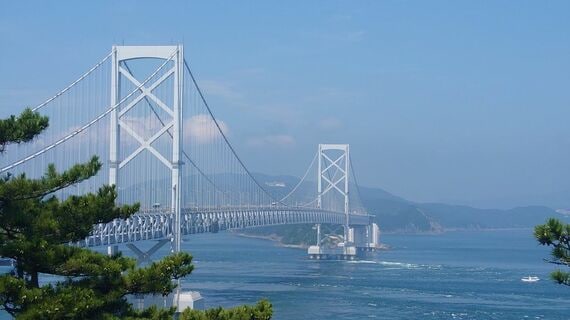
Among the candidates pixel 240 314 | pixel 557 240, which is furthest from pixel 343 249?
pixel 240 314

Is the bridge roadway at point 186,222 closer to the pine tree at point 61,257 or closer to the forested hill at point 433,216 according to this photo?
the pine tree at point 61,257

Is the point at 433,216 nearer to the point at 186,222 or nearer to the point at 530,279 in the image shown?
the point at 530,279

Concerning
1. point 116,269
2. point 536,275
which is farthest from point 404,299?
point 116,269

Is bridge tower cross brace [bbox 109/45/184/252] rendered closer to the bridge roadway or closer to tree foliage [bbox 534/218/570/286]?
the bridge roadway

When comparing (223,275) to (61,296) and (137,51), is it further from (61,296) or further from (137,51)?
(61,296)

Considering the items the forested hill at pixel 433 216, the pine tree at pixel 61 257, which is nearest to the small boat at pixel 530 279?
the pine tree at pixel 61 257

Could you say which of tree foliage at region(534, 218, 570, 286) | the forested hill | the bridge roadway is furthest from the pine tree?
the forested hill
